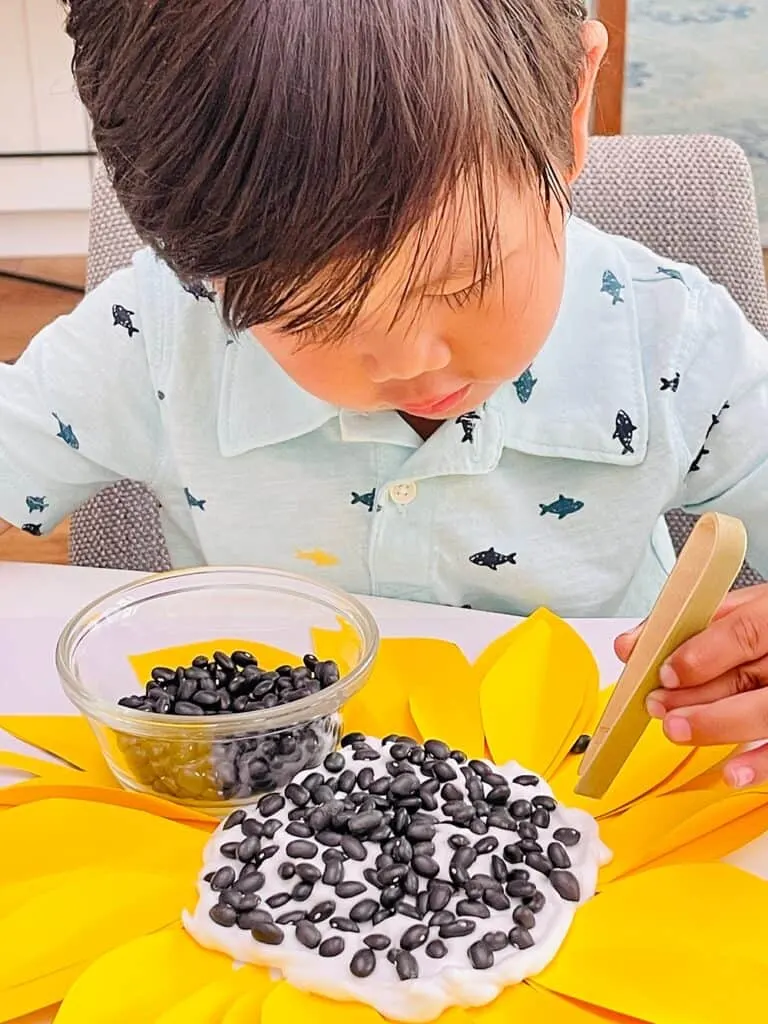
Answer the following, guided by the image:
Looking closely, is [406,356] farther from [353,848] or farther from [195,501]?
[195,501]

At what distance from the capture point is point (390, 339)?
633mm

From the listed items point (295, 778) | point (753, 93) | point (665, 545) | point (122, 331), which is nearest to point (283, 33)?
point (295, 778)

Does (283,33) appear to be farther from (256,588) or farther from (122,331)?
(122,331)

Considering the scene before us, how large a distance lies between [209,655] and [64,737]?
0.11 meters

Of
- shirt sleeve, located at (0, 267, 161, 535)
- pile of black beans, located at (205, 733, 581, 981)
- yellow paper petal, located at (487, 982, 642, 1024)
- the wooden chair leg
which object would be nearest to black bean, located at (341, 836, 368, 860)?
pile of black beans, located at (205, 733, 581, 981)

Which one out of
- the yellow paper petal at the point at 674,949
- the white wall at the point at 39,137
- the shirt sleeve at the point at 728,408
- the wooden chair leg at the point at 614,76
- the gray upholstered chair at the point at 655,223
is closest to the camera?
the yellow paper petal at the point at 674,949

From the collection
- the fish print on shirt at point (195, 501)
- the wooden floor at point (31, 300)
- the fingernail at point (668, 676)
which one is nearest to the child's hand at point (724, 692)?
the fingernail at point (668, 676)

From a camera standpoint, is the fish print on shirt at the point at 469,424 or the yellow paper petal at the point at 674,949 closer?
the yellow paper petal at the point at 674,949

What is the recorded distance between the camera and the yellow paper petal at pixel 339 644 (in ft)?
2.48

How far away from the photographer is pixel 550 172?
63cm

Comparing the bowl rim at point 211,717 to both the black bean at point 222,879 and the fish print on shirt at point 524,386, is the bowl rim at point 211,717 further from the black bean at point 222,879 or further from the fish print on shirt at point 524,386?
the fish print on shirt at point 524,386

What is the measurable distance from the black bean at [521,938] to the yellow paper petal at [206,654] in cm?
27

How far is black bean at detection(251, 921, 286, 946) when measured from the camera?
56 centimetres

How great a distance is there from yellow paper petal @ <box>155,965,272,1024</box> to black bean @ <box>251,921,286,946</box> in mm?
12
